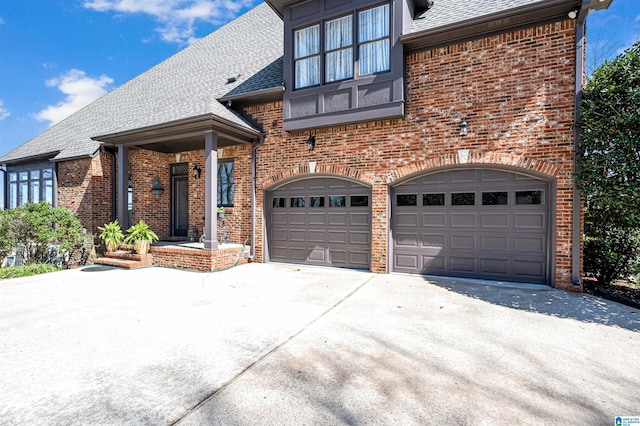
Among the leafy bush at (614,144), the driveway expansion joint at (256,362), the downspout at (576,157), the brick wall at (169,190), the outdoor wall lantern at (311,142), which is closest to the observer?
the driveway expansion joint at (256,362)

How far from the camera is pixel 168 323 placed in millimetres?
3945

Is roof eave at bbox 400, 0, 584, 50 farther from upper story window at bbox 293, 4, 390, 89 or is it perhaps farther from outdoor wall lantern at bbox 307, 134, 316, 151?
outdoor wall lantern at bbox 307, 134, 316, 151

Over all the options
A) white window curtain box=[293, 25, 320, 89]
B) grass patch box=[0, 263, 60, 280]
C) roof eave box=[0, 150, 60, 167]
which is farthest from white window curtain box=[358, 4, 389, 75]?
roof eave box=[0, 150, 60, 167]

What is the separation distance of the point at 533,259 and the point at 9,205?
18.8 meters

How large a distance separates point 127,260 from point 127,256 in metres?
0.11

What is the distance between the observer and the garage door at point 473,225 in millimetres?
6016

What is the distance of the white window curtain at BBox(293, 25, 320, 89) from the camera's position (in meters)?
7.42

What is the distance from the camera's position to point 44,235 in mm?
8523

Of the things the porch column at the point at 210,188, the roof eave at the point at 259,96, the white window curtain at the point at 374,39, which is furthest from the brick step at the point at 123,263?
the white window curtain at the point at 374,39

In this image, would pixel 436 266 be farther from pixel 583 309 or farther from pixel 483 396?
pixel 483 396

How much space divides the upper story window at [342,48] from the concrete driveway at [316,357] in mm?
5143

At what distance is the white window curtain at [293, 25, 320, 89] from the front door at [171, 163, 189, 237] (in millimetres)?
5681

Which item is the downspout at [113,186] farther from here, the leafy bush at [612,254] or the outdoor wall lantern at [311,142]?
the leafy bush at [612,254]

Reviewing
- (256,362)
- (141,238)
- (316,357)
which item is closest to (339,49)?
(316,357)
